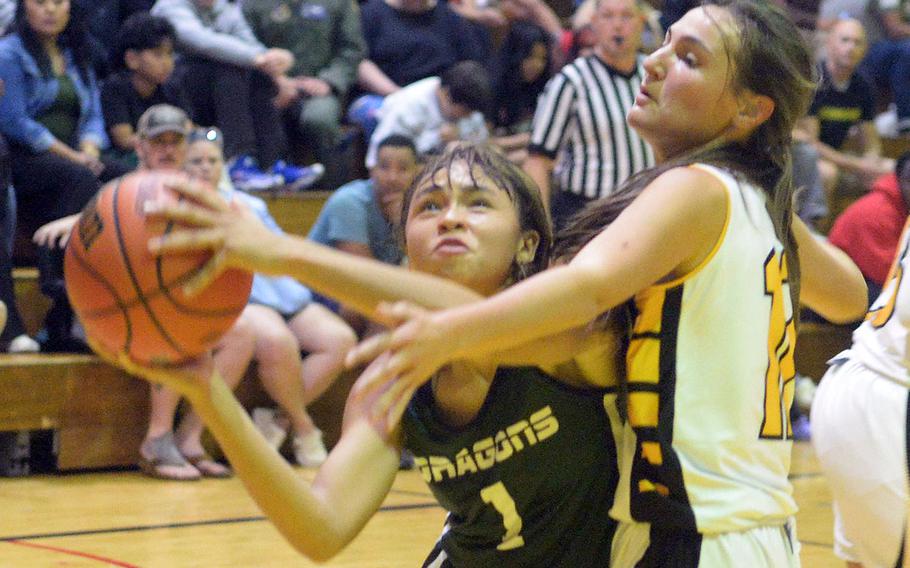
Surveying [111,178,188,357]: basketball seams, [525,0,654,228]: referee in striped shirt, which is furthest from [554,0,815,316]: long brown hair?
[525,0,654,228]: referee in striped shirt

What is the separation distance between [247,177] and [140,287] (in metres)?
5.63

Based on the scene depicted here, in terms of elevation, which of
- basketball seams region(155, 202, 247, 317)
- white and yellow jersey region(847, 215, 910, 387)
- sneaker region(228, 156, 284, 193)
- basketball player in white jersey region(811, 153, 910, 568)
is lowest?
sneaker region(228, 156, 284, 193)

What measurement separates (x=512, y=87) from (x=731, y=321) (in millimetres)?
6997

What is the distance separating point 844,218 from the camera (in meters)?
7.54

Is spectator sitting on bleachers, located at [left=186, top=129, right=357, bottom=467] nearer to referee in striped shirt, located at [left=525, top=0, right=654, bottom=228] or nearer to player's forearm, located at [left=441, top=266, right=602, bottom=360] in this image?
referee in striped shirt, located at [left=525, top=0, right=654, bottom=228]

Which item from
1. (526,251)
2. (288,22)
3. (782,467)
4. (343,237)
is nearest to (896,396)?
(782,467)

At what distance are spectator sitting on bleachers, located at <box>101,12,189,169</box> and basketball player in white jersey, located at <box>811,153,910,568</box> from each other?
4.67 metres

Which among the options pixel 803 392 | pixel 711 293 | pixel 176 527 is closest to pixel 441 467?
pixel 711 293

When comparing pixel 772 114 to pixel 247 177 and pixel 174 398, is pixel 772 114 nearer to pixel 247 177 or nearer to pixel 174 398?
pixel 174 398

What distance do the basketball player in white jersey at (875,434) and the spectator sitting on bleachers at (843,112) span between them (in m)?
6.37

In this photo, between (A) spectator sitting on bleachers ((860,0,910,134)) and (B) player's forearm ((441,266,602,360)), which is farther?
(A) spectator sitting on bleachers ((860,0,910,134))

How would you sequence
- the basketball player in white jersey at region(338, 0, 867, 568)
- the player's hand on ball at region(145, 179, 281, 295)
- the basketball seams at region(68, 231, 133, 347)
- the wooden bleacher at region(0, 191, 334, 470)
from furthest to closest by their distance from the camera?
1. the wooden bleacher at region(0, 191, 334, 470)
2. the basketball player in white jersey at region(338, 0, 867, 568)
3. the basketball seams at region(68, 231, 133, 347)
4. the player's hand on ball at region(145, 179, 281, 295)

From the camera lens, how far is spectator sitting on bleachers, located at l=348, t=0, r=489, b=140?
27.6ft

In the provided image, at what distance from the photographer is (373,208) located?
6566 mm
